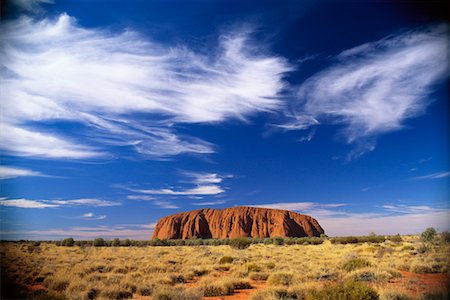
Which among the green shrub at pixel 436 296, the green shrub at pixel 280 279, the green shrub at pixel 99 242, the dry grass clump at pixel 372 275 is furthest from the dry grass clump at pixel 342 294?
the green shrub at pixel 99 242

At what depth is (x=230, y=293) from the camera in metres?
10.9

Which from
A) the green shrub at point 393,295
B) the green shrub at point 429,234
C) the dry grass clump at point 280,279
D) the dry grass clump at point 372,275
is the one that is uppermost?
the green shrub at point 429,234

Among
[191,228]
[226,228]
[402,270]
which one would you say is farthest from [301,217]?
[402,270]

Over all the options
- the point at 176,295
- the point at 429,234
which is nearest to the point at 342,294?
the point at 176,295

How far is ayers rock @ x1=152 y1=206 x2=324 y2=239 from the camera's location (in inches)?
4247

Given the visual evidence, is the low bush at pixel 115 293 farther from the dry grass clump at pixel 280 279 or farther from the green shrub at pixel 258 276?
the green shrub at pixel 258 276

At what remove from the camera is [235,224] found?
11025 cm

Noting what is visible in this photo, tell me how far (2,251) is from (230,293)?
732cm

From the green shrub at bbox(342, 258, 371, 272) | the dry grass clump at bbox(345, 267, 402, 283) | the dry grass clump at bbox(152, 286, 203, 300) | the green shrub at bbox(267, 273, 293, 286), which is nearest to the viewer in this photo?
the dry grass clump at bbox(152, 286, 203, 300)

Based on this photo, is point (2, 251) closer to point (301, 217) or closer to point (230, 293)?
point (230, 293)

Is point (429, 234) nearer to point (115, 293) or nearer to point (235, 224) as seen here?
point (115, 293)

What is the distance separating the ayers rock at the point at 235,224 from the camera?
108 m

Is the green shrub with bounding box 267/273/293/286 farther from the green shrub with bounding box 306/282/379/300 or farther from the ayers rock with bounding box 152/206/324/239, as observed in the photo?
the ayers rock with bounding box 152/206/324/239

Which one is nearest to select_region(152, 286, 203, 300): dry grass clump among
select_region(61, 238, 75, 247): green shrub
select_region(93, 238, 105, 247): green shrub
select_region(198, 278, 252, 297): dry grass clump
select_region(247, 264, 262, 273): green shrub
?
select_region(198, 278, 252, 297): dry grass clump
